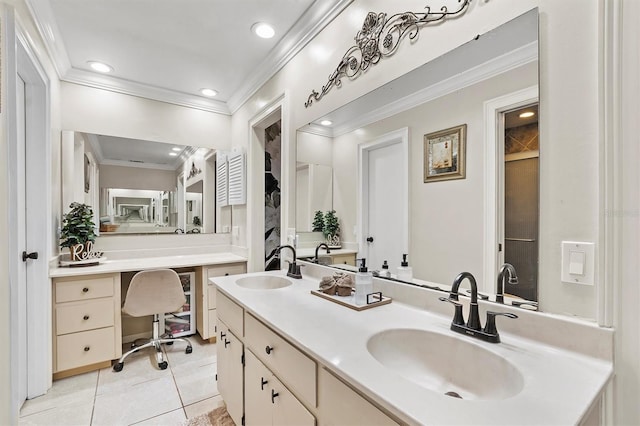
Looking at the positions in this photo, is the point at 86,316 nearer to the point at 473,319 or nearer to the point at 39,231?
the point at 39,231

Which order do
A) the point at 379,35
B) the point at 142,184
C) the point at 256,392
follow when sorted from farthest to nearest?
the point at 142,184, the point at 379,35, the point at 256,392

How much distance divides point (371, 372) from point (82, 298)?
252 cm

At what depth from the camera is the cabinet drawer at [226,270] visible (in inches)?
113

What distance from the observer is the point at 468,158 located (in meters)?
1.20

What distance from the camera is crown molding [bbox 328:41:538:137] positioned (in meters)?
1.01

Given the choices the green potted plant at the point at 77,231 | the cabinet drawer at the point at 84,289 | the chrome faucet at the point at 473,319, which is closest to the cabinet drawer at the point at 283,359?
the chrome faucet at the point at 473,319

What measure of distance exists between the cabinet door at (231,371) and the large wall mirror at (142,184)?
1.76 metres

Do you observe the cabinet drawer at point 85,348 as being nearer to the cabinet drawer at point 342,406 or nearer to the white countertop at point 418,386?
the white countertop at point 418,386

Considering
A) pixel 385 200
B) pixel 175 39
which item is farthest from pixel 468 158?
pixel 175 39

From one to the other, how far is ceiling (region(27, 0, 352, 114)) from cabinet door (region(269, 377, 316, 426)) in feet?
6.59

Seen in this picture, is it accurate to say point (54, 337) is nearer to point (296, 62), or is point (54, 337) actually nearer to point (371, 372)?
point (371, 372)

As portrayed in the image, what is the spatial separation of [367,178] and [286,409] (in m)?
1.15

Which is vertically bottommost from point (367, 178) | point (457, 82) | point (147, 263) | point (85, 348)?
point (85, 348)

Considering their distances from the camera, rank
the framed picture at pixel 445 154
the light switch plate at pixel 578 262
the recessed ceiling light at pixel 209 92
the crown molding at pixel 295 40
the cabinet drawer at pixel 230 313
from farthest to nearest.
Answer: the recessed ceiling light at pixel 209 92 → the crown molding at pixel 295 40 → the cabinet drawer at pixel 230 313 → the framed picture at pixel 445 154 → the light switch plate at pixel 578 262
